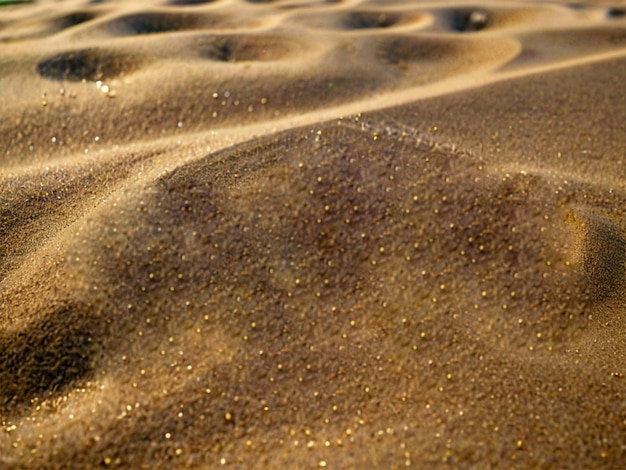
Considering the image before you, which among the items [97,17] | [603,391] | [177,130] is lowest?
[603,391]

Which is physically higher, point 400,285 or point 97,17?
point 97,17

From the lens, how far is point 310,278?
2.76 feet

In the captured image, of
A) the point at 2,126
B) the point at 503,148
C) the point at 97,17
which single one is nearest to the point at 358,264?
the point at 503,148

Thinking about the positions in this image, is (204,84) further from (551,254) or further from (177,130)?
(551,254)

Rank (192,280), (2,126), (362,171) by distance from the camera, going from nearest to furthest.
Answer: (192,280) < (362,171) < (2,126)

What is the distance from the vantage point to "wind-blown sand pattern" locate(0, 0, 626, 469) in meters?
0.71

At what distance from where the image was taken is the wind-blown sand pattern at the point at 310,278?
0.71 meters

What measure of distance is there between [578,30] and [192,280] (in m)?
1.65

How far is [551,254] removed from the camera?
0.88 m

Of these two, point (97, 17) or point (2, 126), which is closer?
point (2, 126)

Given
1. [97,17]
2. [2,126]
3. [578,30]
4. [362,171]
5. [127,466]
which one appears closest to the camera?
[127,466]

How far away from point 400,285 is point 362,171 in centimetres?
22

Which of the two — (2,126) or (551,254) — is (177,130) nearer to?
(2,126)

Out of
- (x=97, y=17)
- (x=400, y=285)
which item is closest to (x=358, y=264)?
(x=400, y=285)
